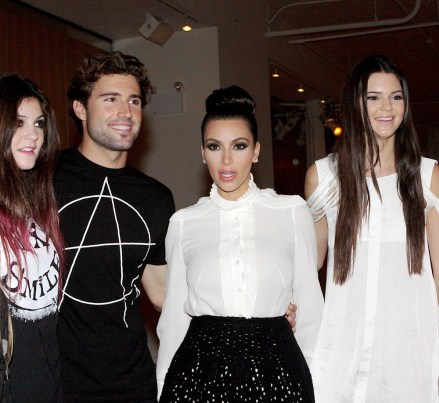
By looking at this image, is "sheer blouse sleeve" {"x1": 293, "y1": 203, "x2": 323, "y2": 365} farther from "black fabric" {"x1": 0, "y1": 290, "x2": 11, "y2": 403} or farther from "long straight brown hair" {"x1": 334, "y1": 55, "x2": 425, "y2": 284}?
"black fabric" {"x1": 0, "y1": 290, "x2": 11, "y2": 403}

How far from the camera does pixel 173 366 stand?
273 cm

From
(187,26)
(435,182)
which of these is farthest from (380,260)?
(187,26)

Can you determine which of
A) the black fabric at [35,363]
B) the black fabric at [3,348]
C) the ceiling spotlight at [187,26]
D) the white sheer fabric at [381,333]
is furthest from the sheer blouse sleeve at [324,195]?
the ceiling spotlight at [187,26]

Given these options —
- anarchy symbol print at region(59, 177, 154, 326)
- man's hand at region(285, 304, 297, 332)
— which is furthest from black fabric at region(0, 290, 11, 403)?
man's hand at region(285, 304, 297, 332)

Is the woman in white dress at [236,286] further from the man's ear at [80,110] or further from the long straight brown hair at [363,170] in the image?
the man's ear at [80,110]

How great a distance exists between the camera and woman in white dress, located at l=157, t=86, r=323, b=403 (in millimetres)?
2619

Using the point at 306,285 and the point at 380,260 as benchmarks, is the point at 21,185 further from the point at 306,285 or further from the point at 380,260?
the point at 380,260

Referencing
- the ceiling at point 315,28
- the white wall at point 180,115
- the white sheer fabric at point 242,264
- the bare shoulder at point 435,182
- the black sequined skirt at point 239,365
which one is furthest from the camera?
the white wall at point 180,115

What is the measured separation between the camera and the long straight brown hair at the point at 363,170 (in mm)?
2930

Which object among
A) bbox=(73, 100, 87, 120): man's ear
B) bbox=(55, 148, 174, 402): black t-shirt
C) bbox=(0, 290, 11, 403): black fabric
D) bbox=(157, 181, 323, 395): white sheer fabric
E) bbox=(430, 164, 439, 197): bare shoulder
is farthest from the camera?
bbox=(73, 100, 87, 120): man's ear

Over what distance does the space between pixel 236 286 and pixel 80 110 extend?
109 centimetres

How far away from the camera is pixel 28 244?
2441mm

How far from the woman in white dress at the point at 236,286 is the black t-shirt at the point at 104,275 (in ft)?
0.43

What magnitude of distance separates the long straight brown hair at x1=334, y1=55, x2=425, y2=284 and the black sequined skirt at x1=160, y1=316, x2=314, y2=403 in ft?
1.44
